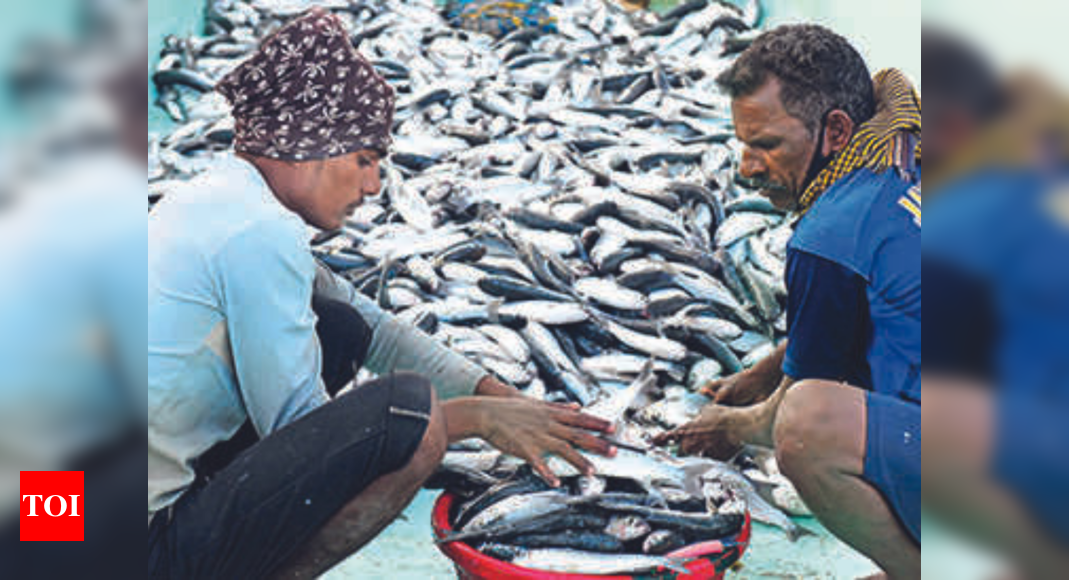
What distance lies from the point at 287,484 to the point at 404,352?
821 millimetres

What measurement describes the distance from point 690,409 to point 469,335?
1.05 meters

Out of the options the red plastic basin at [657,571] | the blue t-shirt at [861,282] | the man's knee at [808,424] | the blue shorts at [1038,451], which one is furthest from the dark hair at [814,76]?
the blue shorts at [1038,451]

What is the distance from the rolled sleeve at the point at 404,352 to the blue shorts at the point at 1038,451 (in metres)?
2.32

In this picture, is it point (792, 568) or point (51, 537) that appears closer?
point (51, 537)

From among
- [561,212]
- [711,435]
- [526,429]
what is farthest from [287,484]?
[561,212]

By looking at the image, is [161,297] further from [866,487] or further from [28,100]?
[866,487]

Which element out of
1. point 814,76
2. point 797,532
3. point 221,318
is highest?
point 814,76

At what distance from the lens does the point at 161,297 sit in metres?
2.26

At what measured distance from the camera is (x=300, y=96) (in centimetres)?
247

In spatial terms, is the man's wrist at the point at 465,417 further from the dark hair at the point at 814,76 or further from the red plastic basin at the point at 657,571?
the dark hair at the point at 814,76

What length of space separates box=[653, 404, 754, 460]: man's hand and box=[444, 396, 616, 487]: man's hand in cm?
49

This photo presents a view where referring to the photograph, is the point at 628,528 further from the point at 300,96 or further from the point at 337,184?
the point at 300,96

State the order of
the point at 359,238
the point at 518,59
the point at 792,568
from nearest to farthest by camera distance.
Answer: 1. the point at 792,568
2. the point at 359,238
3. the point at 518,59

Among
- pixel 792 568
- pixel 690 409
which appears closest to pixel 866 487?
pixel 792 568
